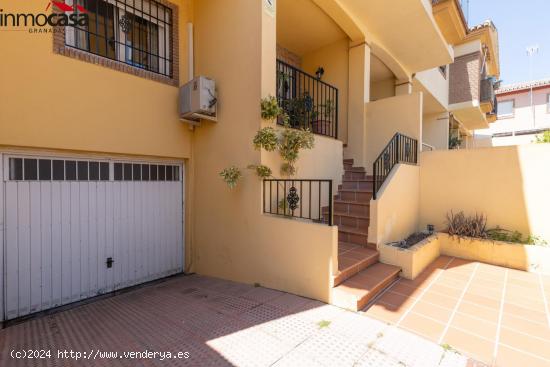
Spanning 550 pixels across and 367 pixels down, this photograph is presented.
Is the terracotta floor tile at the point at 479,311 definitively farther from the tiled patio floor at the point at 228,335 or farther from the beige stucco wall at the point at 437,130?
the beige stucco wall at the point at 437,130

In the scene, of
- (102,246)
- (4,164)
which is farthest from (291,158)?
(4,164)

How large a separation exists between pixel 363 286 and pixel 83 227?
488 centimetres

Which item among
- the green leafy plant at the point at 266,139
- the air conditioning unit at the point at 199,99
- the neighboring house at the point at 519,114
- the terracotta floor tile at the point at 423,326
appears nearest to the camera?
the terracotta floor tile at the point at 423,326

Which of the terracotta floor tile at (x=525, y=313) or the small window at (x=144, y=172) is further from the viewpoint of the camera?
the small window at (x=144, y=172)

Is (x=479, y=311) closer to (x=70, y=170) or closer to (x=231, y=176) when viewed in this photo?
(x=231, y=176)

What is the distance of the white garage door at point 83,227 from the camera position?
3.91 meters

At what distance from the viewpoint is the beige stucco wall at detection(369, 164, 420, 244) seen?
5191 millimetres

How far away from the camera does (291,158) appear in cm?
499

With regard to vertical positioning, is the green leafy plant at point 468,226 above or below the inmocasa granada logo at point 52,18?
below

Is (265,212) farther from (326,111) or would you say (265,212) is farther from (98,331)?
(326,111)

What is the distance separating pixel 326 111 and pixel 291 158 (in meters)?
2.87

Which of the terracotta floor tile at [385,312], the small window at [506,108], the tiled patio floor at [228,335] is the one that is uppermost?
the small window at [506,108]

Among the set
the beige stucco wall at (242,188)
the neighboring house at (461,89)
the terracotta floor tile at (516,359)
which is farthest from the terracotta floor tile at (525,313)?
the neighboring house at (461,89)

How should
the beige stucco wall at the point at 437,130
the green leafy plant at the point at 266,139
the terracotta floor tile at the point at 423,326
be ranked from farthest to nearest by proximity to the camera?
the beige stucco wall at the point at 437,130 < the green leafy plant at the point at 266,139 < the terracotta floor tile at the point at 423,326
